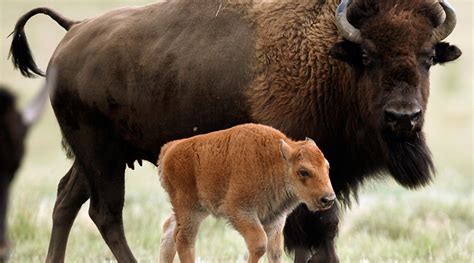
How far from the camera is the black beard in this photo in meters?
8.16

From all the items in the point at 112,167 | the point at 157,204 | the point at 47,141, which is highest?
the point at 112,167

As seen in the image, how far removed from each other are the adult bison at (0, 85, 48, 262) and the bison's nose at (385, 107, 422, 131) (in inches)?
107

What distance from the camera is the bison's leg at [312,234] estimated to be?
27.2 feet

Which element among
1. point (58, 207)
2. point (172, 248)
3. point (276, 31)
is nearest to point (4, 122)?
point (172, 248)

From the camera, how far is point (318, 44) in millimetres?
8508

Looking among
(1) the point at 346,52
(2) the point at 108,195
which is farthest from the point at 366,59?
(2) the point at 108,195

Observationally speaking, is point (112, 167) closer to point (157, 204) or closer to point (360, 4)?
point (360, 4)

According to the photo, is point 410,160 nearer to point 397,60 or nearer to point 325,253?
point 397,60

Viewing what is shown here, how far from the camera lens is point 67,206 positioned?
32.8ft

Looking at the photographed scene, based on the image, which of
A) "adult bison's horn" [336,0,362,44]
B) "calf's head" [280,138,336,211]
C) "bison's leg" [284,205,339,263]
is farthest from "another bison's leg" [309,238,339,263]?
"adult bison's horn" [336,0,362,44]

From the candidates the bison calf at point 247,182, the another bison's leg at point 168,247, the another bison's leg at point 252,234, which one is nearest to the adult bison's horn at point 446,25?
the bison calf at point 247,182

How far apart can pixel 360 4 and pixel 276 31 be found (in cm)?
77

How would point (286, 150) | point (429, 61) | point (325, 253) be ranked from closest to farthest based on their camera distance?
point (286, 150)
point (429, 61)
point (325, 253)

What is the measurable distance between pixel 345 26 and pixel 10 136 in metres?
2.95
